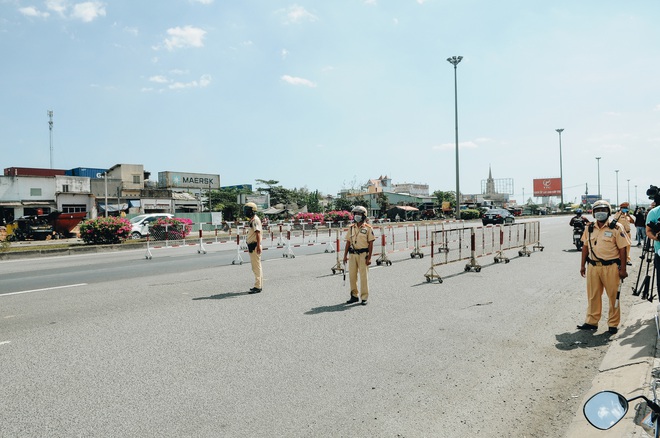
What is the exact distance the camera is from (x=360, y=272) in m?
8.09

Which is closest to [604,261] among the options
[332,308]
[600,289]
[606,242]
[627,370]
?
[606,242]

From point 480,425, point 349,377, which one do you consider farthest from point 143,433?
point 480,425

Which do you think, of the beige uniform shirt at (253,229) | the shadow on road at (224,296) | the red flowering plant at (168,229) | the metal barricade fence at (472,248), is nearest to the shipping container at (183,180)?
the red flowering plant at (168,229)

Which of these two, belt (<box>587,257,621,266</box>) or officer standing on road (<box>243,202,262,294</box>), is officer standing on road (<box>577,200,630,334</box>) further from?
officer standing on road (<box>243,202,262,294</box>)

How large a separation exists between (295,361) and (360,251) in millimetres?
3439

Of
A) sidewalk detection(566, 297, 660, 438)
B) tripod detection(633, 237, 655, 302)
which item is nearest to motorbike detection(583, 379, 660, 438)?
sidewalk detection(566, 297, 660, 438)

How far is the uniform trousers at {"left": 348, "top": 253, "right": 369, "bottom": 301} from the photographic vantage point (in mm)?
7973

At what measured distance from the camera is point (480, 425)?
3.59 meters

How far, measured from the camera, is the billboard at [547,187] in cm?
10394

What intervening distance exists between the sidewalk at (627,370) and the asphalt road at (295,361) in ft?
0.46

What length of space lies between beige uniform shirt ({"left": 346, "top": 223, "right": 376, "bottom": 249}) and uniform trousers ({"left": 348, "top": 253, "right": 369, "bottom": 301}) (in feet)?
0.61

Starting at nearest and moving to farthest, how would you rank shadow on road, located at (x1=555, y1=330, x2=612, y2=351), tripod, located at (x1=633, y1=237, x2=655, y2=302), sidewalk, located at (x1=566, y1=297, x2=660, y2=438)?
sidewalk, located at (x1=566, y1=297, x2=660, y2=438) < shadow on road, located at (x1=555, y1=330, x2=612, y2=351) < tripod, located at (x1=633, y1=237, x2=655, y2=302)

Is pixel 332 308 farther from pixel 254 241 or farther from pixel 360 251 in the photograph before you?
pixel 254 241

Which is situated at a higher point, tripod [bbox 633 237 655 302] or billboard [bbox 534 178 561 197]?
billboard [bbox 534 178 561 197]
